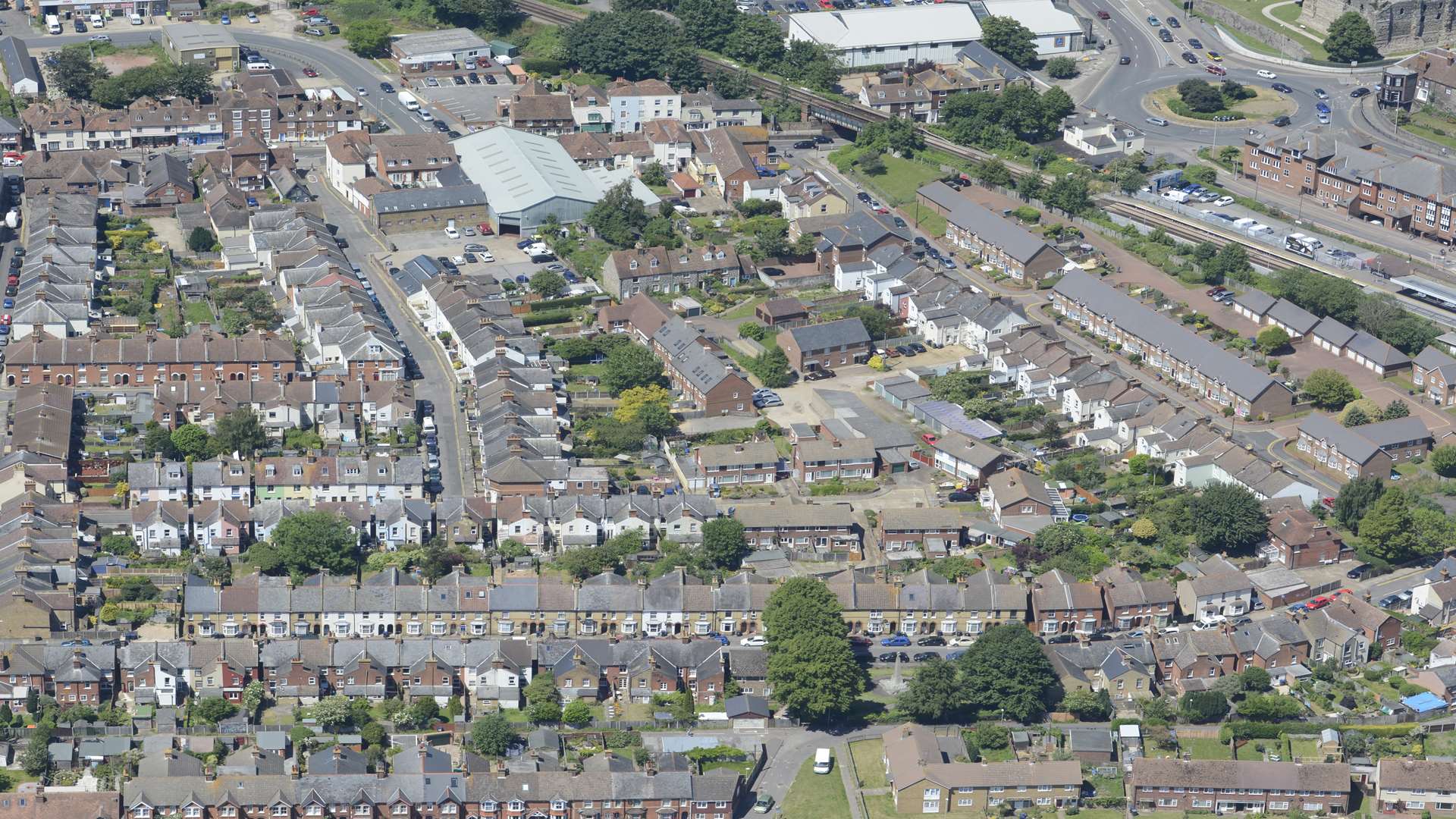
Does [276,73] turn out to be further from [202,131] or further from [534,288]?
[534,288]

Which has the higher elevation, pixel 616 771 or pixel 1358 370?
pixel 1358 370

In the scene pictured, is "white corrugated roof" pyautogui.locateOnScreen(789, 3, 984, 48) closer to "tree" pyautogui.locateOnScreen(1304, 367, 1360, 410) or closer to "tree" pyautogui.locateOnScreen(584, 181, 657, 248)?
"tree" pyautogui.locateOnScreen(584, 181, 657, 248)

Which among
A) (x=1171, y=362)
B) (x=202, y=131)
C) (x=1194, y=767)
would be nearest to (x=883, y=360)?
(x=1171, y=362)

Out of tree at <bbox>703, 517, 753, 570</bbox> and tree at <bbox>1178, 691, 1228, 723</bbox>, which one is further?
tree at <bbox>703, 517, 753, 570</bbox>

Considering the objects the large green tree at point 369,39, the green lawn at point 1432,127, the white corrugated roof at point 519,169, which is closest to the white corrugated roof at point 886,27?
the white corrugated roof at point 519,169

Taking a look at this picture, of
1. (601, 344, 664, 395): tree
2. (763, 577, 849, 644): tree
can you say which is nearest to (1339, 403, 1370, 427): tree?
(763, 577, 849, 644): tree

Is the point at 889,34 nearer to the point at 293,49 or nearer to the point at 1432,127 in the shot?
the point at 1432,127
